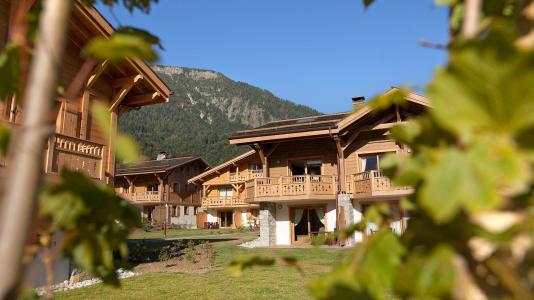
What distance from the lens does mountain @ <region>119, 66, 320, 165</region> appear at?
9894 cm

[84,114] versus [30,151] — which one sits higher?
[84,114]

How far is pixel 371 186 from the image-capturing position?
15.9 metres

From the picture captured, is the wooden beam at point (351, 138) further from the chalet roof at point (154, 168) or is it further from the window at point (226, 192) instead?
the chalet roof at point (154, 168)

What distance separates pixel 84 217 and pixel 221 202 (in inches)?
1508

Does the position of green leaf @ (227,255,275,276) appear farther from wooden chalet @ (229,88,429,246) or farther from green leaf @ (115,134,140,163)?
wooden chalet @ (229,88,429,246)

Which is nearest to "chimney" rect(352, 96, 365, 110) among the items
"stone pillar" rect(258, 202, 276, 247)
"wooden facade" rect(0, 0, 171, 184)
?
"wooden facade" rect(0, 0, 171, 184)

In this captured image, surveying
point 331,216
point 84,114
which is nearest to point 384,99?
point 84,114

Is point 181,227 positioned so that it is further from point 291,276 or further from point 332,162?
Answer: point 291,276

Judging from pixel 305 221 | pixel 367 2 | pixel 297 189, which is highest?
pixel 297 189

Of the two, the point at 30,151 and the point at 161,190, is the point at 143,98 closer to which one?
the point at 30,151

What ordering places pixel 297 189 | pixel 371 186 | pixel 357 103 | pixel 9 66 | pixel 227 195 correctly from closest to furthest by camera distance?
pixel 9 66 < pixel 357 103 < pixel 371 186 < pixel 297 189 < pixel 227 195

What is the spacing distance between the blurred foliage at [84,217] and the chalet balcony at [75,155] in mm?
7209

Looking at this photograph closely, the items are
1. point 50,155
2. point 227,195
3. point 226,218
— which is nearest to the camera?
point 50,155

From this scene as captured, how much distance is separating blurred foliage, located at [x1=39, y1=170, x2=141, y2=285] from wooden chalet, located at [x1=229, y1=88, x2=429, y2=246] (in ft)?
50.5
